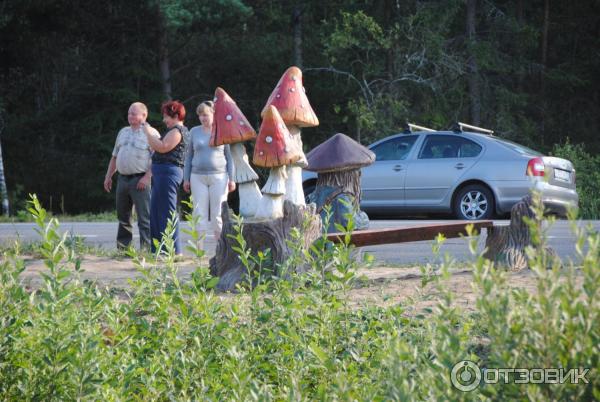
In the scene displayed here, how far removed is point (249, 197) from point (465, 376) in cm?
459

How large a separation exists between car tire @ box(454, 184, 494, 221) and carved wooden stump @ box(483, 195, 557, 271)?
7.66 meters

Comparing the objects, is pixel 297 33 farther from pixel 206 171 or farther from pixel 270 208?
pixel 270 208

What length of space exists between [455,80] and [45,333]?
74.6 ft

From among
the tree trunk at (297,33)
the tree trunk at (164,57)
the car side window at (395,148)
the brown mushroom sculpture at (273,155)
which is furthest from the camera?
the tree trunk at (164,57)

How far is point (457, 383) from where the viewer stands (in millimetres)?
3162

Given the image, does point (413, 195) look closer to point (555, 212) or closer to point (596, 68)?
point (555, 212)

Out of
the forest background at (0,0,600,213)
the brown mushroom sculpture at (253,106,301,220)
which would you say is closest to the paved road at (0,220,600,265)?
the brown mushroom sculpture at (253,106,301,220)

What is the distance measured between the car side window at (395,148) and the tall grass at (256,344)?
10.6 meters

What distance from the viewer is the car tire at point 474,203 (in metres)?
15.8

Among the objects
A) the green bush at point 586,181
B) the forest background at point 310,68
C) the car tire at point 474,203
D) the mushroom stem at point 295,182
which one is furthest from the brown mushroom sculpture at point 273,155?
the forest background at point 310,68

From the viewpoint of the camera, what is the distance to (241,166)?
26.0ft

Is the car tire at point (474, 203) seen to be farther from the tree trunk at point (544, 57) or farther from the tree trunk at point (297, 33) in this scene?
the tree trunk at point (544, 57)

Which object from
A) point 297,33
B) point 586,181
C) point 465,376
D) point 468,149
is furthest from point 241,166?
point 297,33

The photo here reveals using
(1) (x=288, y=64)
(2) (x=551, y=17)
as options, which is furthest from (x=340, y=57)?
(2) (x=551, y=17)
